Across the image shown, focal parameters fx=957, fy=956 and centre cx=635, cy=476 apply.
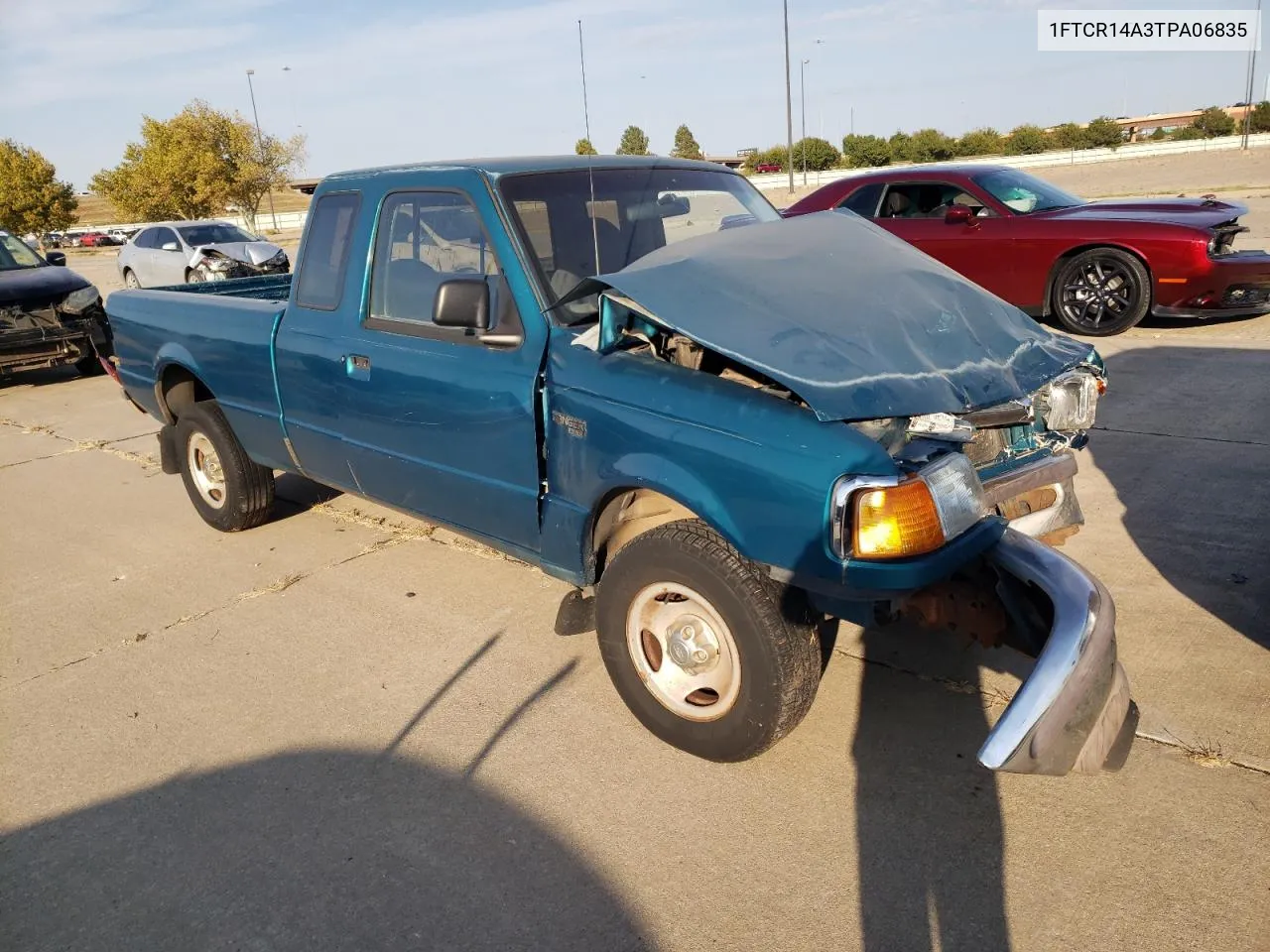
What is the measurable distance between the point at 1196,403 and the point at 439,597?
5.35 metres

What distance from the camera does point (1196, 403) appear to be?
661 cm

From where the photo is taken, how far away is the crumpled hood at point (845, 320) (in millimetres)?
2801

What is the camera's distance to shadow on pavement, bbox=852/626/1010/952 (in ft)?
7.89

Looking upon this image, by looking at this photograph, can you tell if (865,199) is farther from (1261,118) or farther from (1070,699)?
(1261,118)

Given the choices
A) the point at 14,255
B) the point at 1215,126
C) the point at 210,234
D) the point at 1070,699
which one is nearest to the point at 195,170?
the point at 210,234

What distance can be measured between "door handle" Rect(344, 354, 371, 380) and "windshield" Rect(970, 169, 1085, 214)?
7.39 meters

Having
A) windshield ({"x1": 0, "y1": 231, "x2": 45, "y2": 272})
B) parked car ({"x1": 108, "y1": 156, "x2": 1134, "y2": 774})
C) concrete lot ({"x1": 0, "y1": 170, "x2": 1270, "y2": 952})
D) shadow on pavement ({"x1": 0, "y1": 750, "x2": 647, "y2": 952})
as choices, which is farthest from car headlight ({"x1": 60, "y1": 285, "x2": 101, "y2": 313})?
shadow on pavement ({"x1": 0, "y1": 750, "x2": 647, "y2": 952})

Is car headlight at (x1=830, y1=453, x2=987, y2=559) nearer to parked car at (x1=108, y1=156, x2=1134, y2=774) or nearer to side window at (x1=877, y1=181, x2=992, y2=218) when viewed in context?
parked car at (x1=108, y1=156, x2=1134, y2=774)

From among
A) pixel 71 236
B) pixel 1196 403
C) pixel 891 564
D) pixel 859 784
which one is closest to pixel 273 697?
pixel 859 784

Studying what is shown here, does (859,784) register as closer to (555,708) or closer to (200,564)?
(555,708)

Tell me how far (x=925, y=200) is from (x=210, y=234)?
14411 mm

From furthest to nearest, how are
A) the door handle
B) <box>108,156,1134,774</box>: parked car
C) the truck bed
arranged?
the truck bed → the door handle → <box>108,156,1134,774</box>: parked car

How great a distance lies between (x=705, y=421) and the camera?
2.86 metres

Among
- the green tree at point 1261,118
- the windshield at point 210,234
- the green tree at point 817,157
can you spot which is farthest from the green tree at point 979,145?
the windshield at point 210,234
